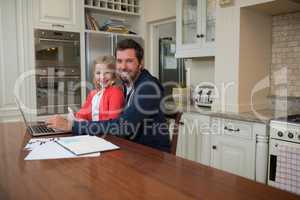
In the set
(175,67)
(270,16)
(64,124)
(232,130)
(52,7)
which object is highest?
(52,7)

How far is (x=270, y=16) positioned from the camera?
111 inches

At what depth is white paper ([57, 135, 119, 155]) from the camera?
1.26 metres

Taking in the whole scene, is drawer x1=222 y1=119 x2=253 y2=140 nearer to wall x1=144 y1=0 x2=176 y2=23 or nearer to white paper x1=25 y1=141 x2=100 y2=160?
white paper x1=25 y1=141 x2=100 y2=160

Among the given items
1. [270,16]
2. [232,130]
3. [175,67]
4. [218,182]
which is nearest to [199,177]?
[218,182]

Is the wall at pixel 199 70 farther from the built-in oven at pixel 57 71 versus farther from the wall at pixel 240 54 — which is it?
the built-in oven at pixel 57 71

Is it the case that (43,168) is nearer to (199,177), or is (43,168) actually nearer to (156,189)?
(156,189)

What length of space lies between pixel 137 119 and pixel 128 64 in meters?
0.36

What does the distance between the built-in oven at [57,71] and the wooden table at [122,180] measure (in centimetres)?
217

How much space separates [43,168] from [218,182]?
2.07ft

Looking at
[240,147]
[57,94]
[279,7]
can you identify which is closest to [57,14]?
[57,94]

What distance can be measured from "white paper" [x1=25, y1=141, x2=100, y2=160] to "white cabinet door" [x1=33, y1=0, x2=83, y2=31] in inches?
89.8

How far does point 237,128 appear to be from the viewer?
7.93ft

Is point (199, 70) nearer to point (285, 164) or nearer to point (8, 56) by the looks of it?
point (285, 164)

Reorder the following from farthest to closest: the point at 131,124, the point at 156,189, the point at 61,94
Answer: the point at 61,94 → the point at 131,124 → the point at 156,189
